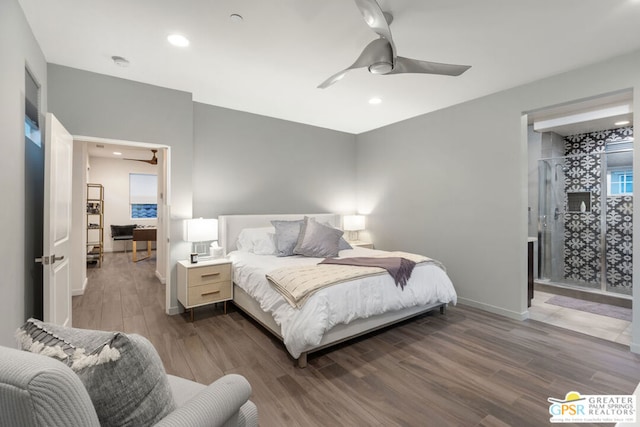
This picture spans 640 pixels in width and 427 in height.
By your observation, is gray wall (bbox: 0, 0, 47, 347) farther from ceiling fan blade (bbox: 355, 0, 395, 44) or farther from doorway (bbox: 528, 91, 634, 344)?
doorway (bbox: 528, 91, 634, 344)

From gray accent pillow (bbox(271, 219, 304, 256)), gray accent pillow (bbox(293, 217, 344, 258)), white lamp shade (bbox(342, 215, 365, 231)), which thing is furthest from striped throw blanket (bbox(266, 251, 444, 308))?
white lamp shade (bbox(342, 215, 365, 231))

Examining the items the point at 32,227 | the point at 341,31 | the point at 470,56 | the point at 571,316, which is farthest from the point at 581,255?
the point at 32,227

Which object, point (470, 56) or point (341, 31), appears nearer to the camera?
point (341, 31)

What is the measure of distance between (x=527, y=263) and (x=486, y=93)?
6.92ft

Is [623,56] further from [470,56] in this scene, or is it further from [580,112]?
[580,112]

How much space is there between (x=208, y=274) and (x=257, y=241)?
2.62ft

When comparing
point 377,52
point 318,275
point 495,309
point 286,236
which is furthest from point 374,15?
point 495,309

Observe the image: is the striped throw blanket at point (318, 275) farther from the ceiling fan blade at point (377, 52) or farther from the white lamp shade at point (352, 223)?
the white lamp shade at point (352, 223)

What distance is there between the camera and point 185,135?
3.61 m

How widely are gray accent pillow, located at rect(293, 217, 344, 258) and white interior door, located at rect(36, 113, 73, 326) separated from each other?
2269 millimetres

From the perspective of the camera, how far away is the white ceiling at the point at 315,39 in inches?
81.7

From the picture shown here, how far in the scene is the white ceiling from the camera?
6.81 ft

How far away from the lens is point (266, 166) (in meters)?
4.55

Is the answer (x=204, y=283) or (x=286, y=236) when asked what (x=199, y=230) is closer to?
(x=204, y=283)
